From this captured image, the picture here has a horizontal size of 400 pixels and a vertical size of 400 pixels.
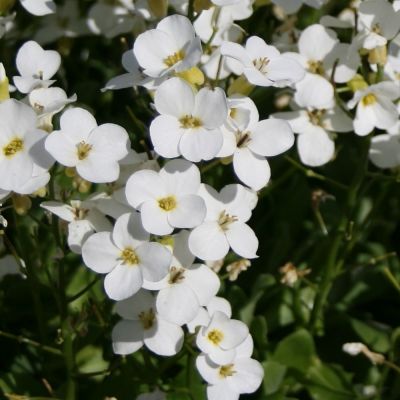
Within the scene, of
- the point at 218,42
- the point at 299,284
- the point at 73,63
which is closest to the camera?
the point at 218,42

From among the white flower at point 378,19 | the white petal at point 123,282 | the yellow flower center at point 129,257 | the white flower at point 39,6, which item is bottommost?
the white petal at point 123,282

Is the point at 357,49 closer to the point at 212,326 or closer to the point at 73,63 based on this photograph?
the point at 212,326

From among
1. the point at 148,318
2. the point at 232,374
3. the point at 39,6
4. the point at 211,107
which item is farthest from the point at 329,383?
the point at 39,6

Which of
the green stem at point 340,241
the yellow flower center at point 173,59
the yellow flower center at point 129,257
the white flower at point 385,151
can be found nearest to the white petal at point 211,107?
the yellow flower center at point 173,59

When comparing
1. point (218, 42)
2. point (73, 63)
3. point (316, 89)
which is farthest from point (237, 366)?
point (73, 63)

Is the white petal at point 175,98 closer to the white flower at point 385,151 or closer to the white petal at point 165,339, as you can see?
the white petal at point 165,339

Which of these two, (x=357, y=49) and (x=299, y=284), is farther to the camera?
(x=299, y=284)
